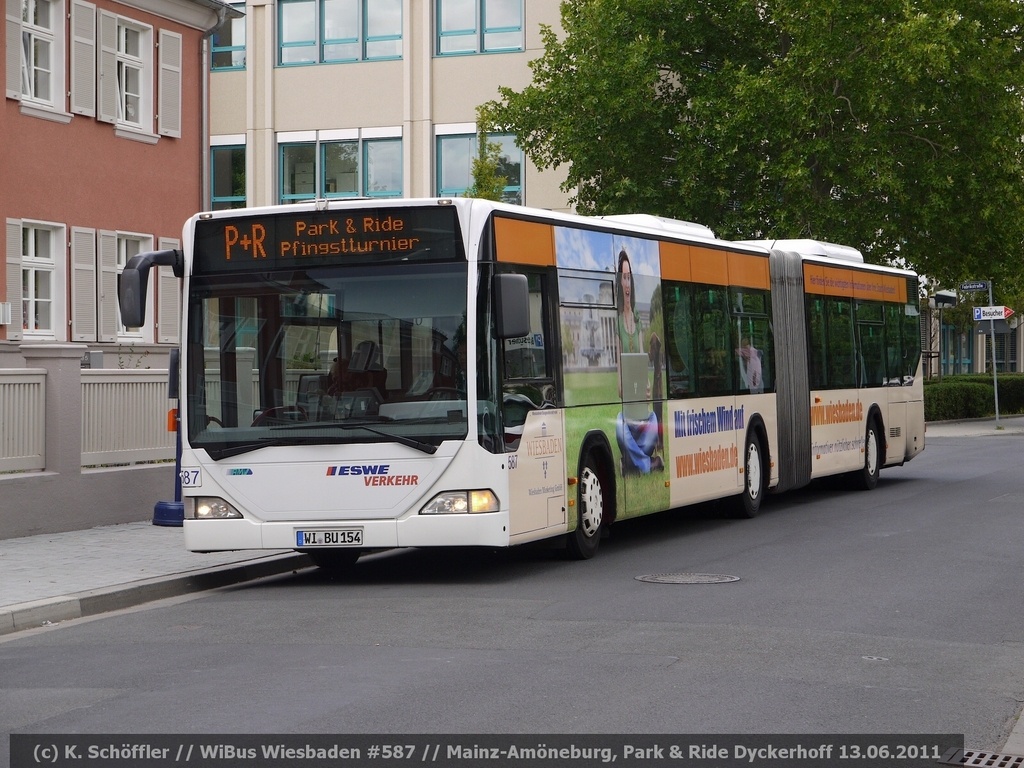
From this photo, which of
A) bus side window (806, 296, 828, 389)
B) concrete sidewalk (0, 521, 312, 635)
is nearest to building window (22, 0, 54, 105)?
concrete sidewalk (0, 521, 312, 635)

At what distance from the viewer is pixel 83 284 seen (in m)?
24.0

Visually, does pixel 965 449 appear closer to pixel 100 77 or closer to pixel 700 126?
pixel 700 126

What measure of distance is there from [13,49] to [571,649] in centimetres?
1607

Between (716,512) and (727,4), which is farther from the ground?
(727,4)

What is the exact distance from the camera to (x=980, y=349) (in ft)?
227

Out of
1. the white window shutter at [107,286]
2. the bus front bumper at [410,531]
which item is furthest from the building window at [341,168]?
the bus front bumper at [410,531]

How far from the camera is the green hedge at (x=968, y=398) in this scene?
4456 cm

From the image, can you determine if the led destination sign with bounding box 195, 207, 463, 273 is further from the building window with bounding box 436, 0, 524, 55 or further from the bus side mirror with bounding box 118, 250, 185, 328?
the building window with bounding box 436, 0, 524, 55

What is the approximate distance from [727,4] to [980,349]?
39661 mm

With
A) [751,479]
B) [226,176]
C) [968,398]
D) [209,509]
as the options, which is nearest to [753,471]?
[751,479]

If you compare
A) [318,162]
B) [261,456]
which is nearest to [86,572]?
[261,456]

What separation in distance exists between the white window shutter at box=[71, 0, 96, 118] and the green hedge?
2663 cm

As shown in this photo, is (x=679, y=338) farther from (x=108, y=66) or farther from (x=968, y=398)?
(x=968, y=398)

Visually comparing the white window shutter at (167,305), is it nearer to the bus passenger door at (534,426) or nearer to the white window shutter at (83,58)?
the white window shutter at (83,58)
